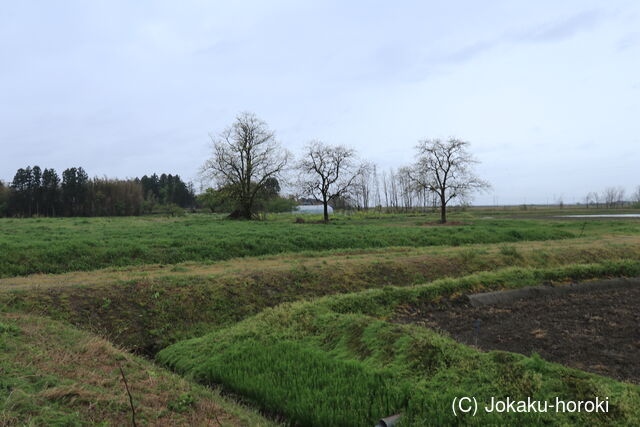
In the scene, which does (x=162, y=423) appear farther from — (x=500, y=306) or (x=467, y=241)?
(x=467, y=241)

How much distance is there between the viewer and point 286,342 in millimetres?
8039

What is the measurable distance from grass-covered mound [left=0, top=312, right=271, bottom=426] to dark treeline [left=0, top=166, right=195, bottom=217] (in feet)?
247

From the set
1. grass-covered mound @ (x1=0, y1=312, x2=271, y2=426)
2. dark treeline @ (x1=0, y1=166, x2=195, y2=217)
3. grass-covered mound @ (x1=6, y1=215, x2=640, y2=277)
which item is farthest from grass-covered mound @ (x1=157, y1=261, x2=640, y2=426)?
dark treeline @ (x1=0, y1=166, x2=195, y2=217)

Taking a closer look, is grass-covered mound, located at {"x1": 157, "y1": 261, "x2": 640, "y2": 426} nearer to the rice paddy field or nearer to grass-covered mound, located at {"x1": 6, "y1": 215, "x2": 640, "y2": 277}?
the rice paddy field

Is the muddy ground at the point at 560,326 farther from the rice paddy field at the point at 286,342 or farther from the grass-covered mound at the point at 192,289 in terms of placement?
the grass-covered mound at the point at 192,289

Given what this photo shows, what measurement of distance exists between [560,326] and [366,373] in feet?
16.6

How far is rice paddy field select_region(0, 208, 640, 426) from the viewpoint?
197 inches

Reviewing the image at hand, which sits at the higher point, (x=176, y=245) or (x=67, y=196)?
(x=67, y=196)

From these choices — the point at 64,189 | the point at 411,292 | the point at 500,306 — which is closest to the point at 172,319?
the point at 411,292

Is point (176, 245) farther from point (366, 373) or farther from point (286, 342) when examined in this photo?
point (366, 373)

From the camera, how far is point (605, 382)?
5160 mm

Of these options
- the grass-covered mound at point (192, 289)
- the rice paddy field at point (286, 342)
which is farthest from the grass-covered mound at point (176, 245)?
the grass-covered mound at point (192, 289)

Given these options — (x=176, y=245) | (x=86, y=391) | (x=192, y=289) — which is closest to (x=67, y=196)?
→ (x=176, y=245)

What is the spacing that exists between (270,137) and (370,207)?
6621 cm
